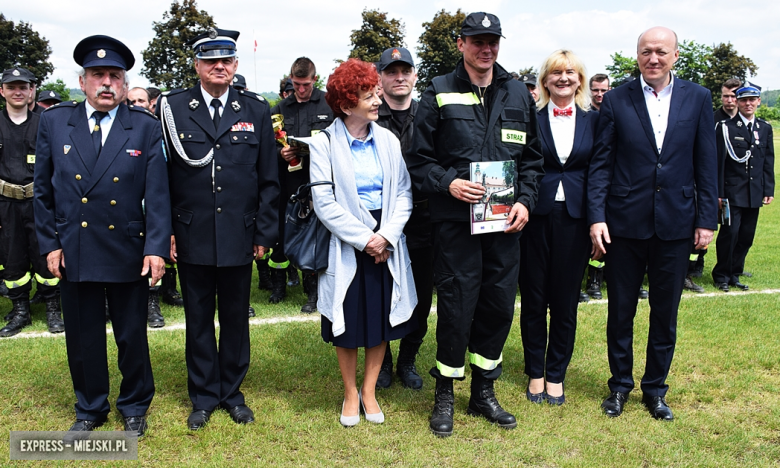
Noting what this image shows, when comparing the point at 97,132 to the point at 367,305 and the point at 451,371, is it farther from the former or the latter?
the point at 451,371

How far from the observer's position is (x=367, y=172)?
3785 millimetres

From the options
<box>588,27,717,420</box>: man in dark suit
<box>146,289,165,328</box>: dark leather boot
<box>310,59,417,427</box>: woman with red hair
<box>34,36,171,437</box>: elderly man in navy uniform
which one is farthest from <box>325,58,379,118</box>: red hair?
<box>146,289,165,328</box>: dark leather boot

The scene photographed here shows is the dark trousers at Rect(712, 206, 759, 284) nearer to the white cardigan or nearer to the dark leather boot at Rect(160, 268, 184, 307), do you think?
the white cardigan

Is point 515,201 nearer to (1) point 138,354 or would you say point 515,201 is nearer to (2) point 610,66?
(1) point 138,354

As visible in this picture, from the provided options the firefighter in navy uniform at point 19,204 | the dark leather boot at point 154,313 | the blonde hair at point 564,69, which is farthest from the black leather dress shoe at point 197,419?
the blonde hair at point 564,69

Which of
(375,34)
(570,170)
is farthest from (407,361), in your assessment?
(375,34)

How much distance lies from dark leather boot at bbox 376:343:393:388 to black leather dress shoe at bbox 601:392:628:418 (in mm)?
1585

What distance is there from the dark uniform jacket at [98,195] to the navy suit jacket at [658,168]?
285 cm

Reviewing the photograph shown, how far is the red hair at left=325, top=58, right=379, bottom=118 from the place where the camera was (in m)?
3.61

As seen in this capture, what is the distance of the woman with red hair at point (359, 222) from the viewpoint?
3.68 m

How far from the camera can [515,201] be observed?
148 inches

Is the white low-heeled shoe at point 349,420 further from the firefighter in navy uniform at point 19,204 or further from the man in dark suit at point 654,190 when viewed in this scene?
the firefighter in navy uniform at point 19,204

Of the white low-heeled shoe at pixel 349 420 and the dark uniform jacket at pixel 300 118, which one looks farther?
the dark uniform jacket at pixel 300 118

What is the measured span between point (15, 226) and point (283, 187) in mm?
2770
